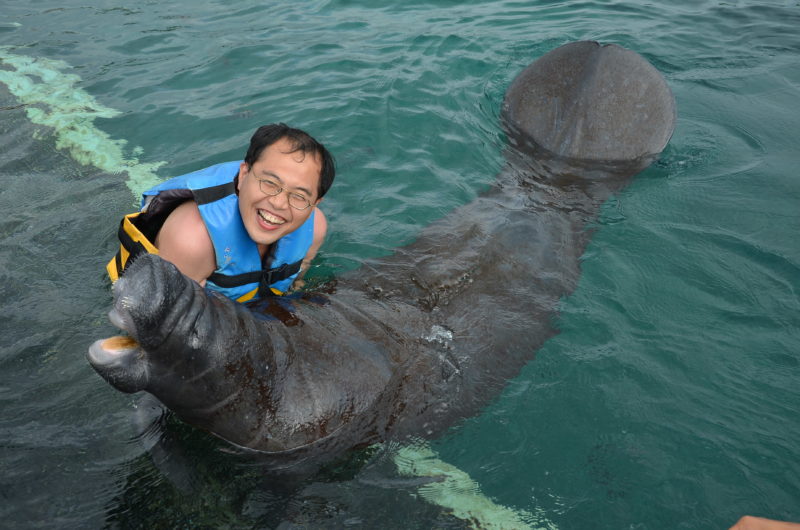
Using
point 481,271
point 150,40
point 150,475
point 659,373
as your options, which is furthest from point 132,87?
point 659,373

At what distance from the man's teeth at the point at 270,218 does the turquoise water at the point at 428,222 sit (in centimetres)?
102

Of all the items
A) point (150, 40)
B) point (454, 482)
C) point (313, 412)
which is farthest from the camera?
point (150, 40)

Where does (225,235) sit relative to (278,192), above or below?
below

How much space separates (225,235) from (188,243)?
21 centimetres

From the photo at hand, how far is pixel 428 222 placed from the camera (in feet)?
18.9

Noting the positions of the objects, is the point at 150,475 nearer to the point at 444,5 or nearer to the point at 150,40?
the point at 150,40

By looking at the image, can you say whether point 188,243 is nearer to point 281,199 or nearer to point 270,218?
point 270,218

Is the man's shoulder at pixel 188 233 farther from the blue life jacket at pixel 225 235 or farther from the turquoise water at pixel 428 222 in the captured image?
the turquoise water at pixel 428 222

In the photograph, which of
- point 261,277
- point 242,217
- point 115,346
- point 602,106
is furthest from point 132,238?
point 602,106

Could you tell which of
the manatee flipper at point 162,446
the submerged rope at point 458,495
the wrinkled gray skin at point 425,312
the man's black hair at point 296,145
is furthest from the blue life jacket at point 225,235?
the submerged rope at point 458,495

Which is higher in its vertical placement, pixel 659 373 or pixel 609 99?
pixel 609 99

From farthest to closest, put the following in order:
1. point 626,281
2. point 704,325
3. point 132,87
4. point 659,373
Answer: point 132,87 < point 626,281 < point 704,325 < point 659,373

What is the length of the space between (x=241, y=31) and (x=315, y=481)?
329 inches

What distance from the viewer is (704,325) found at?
4.72 metres
